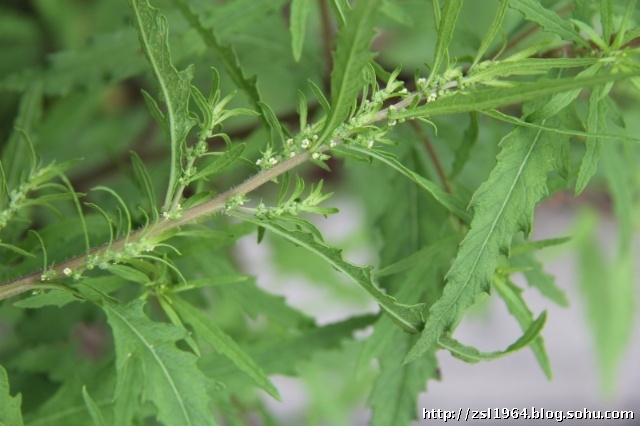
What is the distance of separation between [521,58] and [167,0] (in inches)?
30.6

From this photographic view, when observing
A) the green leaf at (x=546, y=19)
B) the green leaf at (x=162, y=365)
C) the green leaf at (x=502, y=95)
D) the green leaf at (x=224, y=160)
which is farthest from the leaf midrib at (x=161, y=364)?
the green leaf at (x=546, y=19)

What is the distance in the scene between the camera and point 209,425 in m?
0.51

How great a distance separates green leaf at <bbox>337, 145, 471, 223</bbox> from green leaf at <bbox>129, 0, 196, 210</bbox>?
11 cm

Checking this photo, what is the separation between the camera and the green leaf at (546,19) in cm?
53

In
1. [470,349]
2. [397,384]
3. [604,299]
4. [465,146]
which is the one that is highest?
[465,146]

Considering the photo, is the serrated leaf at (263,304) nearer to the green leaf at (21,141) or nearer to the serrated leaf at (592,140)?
the green leaf at (21,141)

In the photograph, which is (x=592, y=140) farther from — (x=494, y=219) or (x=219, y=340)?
(x=219, y=340)

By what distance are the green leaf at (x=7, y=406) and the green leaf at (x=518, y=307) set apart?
1.29 feet

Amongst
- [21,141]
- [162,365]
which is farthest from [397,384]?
[21,141]

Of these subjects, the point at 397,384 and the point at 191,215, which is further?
the point at 397,384

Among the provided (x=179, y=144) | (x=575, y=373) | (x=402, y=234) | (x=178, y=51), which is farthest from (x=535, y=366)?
(x=179, y=144)

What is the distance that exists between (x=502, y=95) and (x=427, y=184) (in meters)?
0.11

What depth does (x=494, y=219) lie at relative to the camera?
19.6 inches

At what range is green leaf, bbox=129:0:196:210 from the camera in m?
0.46
